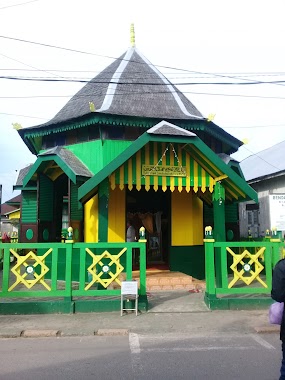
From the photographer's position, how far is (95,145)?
36.8 ft

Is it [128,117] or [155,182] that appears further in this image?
[128,117]

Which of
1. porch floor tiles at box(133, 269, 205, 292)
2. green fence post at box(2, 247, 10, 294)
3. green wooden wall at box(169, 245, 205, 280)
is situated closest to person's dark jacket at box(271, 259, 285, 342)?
green fence post at box(2, 247, 10, 294)

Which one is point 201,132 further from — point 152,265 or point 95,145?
point 152,265

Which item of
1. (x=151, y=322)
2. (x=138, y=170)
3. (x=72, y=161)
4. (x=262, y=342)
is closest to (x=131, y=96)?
(x=72, y=161)

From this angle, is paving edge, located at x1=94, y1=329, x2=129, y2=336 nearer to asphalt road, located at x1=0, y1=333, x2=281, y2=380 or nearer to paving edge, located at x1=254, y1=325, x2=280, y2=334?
asphalt road, located at x1=0, y1=333, x2=281, y2=380

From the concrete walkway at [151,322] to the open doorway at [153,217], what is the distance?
4.31 meters

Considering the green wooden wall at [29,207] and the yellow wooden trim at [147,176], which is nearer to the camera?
the yellow wooden trim at [147,176]

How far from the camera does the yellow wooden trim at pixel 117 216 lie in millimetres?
10633

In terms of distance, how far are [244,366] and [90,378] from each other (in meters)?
1.97

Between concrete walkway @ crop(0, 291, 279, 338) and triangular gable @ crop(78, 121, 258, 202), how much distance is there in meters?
2.86

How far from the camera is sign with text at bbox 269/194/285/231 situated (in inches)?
320

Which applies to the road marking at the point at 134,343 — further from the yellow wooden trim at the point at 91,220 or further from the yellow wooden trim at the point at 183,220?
the yellow wooden trim at the point at 183,220

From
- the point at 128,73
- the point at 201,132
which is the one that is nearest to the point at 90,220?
the point at 201,132

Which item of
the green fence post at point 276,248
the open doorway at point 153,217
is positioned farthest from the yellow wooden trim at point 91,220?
the green fence post at point 276,248
